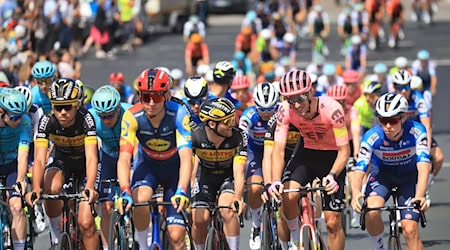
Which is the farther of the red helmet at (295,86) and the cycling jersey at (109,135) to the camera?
the cycling jersey at (109,135)

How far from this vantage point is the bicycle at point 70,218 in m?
11.1

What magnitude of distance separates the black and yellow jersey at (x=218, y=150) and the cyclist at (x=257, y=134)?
2013mm

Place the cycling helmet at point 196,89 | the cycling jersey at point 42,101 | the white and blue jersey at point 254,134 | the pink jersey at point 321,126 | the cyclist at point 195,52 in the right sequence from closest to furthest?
the pink jersey at point 321,126, the cycling helmet at point 196,89, the white and blue jersey at point 254,134, the cycling jersey at point 42,101, the cyclist at point 195,52

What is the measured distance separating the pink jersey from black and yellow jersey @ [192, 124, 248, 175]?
359 mm

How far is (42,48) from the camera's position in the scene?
2936 cm

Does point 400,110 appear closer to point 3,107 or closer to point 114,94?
point 114,94

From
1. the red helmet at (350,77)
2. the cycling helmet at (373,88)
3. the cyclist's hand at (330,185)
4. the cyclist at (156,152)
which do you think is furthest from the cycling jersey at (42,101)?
the red helmet at (350,77)

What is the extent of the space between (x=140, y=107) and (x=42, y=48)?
18.7 meters

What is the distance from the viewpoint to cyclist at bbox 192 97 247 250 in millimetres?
11023

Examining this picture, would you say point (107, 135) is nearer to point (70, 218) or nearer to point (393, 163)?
point (70, 218)

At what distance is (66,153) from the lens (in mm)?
11969

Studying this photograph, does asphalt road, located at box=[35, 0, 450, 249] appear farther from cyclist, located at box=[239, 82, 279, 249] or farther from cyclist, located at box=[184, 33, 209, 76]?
cyclist, located at box=[239, 82, 279, 249]

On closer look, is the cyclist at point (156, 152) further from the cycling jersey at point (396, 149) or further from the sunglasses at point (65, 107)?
the cycling jersey at point (396, 149)

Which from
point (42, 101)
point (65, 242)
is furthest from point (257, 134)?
point (65, 242)
